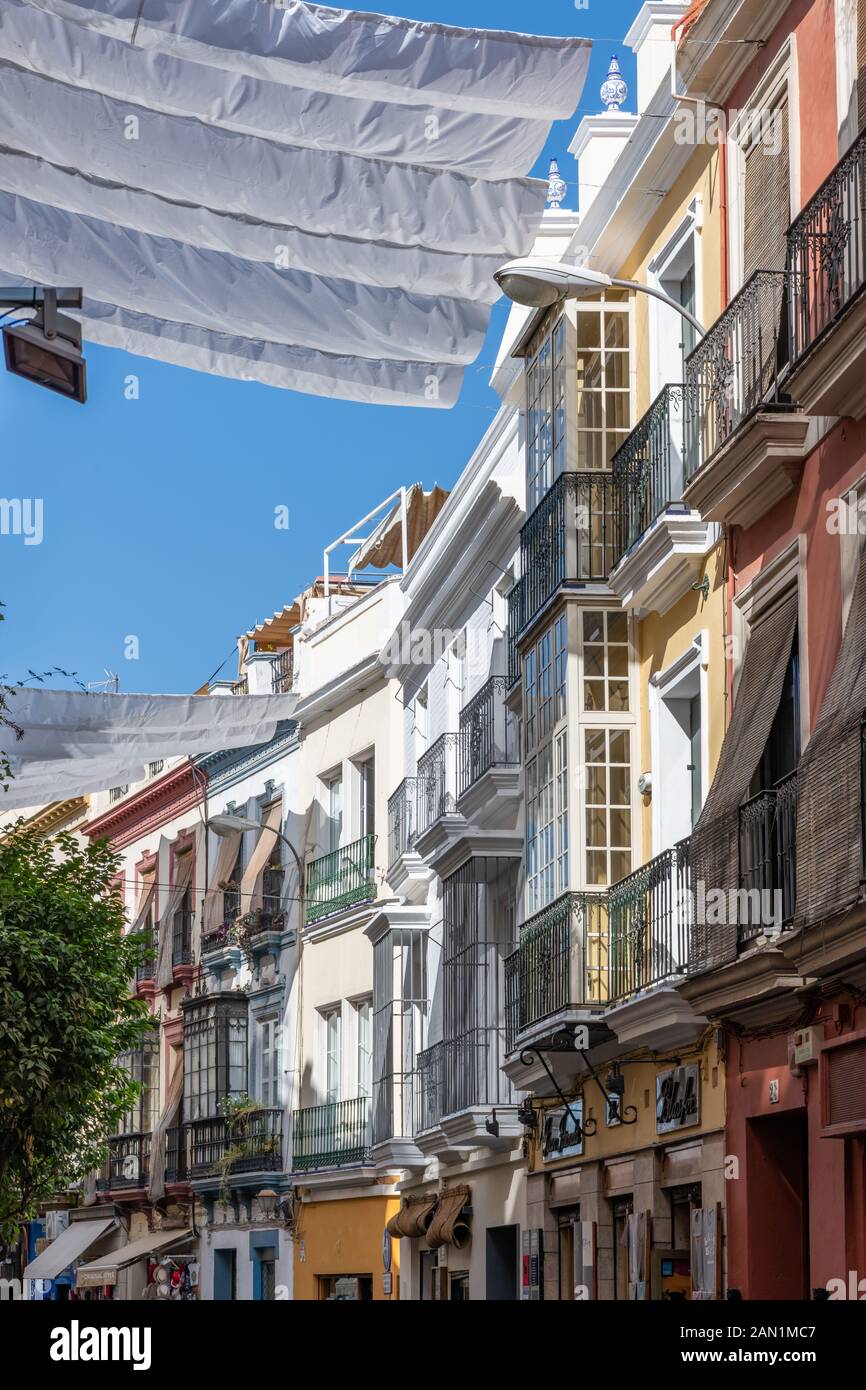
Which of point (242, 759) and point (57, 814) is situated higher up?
point (57, 814)

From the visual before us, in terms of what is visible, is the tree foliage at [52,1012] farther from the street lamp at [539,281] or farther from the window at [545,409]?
the street lamp at [539,281]

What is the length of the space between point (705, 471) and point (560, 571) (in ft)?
13.2

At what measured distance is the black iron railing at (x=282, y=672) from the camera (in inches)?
1395

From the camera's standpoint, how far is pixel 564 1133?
18.7 meters

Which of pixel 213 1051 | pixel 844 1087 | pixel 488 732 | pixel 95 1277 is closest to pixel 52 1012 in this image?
pixel 488 732

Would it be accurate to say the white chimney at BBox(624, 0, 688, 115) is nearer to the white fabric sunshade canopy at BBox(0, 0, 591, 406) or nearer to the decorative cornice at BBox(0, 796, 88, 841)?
the white fabric sunshade canopy at BBox(0, 0, 591, 406)

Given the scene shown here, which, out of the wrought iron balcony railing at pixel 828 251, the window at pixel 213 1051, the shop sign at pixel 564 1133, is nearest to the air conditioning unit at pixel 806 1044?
the wrought iron balcony railing at pixel 828 251

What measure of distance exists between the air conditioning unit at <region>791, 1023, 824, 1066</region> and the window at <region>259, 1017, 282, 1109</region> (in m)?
21.3

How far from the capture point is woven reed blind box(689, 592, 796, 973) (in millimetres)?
13070

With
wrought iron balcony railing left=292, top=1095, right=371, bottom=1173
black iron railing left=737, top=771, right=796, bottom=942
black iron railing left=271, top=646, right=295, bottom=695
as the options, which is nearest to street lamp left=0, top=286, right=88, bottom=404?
black iron railing left=737, top=771, right=796, bottom=942

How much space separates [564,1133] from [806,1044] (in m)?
6.60

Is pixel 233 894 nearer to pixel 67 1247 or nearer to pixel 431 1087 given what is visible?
pixel 67 1247

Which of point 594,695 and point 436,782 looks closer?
point 594,695

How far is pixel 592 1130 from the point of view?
17859mm
